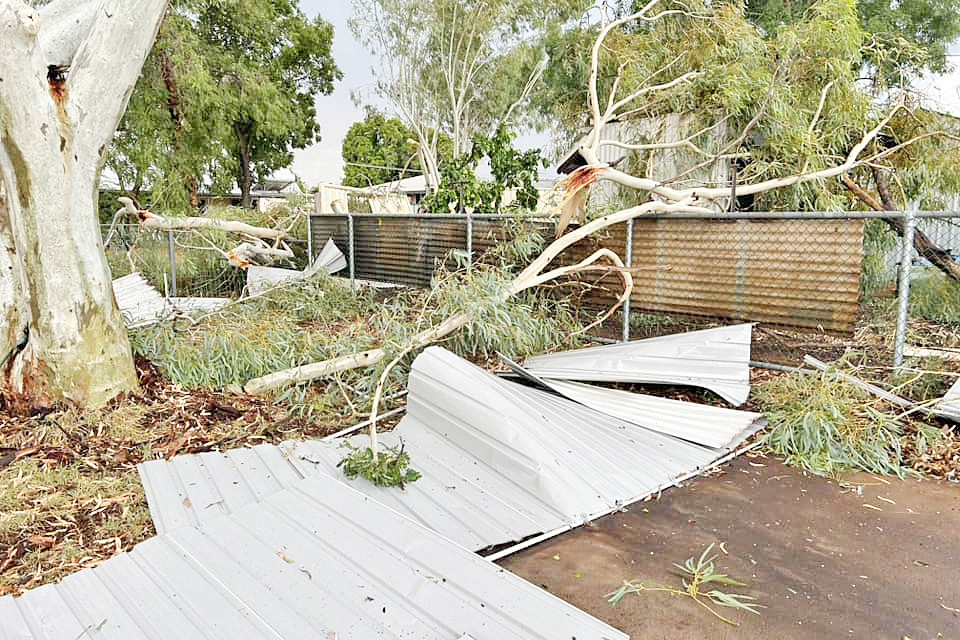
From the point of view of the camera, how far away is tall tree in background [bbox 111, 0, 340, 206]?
14.0 m

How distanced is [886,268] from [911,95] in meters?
2.15

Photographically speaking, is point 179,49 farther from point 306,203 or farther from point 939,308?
point 939,308

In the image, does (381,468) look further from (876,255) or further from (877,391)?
(876,255)

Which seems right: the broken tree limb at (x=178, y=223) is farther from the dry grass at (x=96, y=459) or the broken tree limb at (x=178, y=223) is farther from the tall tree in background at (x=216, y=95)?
the tall tree in background at (x=216, y=95)

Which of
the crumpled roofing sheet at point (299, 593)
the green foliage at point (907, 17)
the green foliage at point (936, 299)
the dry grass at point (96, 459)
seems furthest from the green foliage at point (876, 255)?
the green foliage at point (907, 17)

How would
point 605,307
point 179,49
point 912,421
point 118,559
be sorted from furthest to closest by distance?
point 179,49, point 605,307, point 912,421, point 118,559

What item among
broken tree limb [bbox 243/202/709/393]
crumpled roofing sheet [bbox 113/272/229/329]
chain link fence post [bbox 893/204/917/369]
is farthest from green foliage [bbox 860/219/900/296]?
crumpled roofing sheet [bbox 113/272/229/329]

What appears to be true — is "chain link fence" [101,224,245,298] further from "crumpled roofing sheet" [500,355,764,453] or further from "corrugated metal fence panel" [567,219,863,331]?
"crumpled roofing sheet" [500,355,764,453]

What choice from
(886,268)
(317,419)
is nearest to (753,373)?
(317,419)

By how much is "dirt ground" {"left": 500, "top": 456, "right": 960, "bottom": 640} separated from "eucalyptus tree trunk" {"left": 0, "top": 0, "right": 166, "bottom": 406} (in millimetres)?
2967

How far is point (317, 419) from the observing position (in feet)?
12.4

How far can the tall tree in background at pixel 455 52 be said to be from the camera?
2281cm

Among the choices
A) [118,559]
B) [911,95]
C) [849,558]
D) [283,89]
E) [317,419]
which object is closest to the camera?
[118,559]

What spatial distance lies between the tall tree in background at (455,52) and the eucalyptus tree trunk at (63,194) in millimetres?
18657
